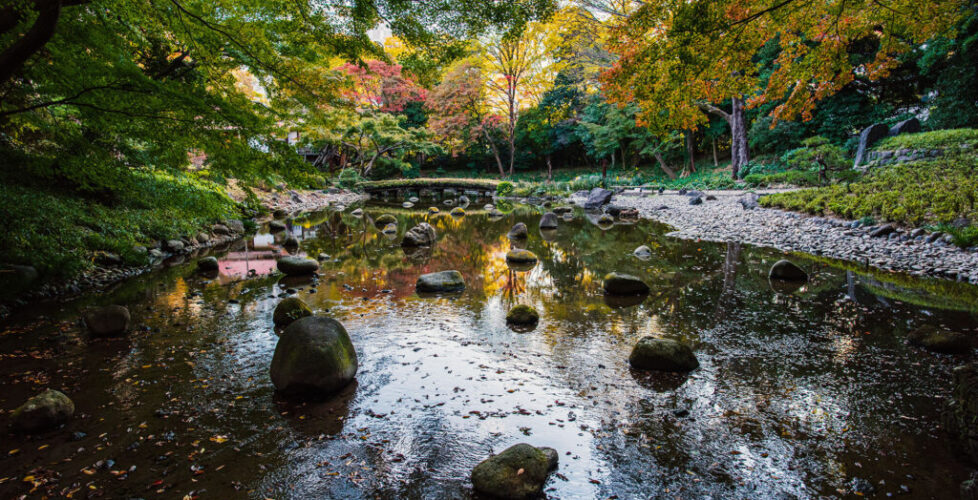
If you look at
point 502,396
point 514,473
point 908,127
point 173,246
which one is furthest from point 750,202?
point 173,246

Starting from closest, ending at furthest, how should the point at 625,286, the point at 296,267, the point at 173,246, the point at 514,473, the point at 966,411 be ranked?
the point at 514,473, the point at 966,411, the point at 625,286, the point at 296,267, the point at 173,246

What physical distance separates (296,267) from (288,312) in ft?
8.81

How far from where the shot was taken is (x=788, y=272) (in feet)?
22.4

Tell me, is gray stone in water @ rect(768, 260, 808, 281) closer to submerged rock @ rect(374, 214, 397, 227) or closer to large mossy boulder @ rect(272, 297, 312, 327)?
large mossy boulder @ rect(272, 297, 312, 327)

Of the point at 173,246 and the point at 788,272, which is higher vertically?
the point at 173,246

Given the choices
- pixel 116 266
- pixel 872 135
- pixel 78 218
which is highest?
pixel 872 135

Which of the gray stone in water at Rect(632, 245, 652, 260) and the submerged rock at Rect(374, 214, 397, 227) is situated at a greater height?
the submerged rock at Rect(374, 214, 397, 227)

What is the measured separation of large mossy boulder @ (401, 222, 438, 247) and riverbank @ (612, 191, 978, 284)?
662 cm

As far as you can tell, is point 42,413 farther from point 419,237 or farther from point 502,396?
point 419,237

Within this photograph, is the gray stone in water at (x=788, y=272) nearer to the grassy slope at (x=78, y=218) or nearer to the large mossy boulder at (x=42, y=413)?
the large mossy boulder at (x=42, y=413)

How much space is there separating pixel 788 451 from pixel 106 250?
10130mm

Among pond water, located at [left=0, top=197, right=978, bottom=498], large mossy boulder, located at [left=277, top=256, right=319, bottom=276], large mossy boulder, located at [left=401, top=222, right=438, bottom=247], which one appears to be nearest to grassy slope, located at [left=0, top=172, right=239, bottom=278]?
pond water, located at [left=0, top=197, right=978, bottom=498]

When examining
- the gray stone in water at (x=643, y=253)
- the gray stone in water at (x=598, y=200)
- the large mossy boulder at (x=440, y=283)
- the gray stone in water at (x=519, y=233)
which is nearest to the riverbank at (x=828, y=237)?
the gray stone in water at (x=643, y=253)

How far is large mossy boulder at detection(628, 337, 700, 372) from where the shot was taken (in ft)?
12.9
